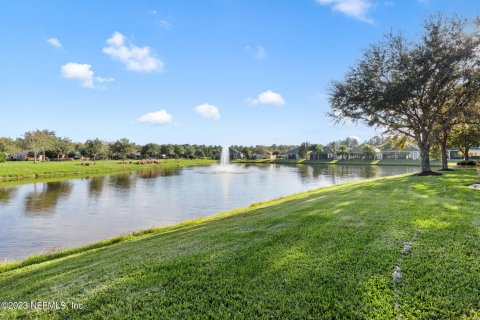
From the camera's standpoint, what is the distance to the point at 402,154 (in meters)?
101

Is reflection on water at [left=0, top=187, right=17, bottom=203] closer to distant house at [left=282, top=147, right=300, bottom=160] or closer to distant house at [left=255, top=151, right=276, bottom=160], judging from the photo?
distant house at [left=282, top=147, right=300, bottom=160]

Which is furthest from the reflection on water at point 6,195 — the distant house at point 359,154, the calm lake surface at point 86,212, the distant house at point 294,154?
the distant house at point 294,154

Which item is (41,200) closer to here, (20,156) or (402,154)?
(20,156)

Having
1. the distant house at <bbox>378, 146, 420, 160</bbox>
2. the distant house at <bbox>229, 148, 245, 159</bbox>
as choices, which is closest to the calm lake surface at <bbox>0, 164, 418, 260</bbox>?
the distant house at <bbox>378, 146, 420, 160</bbox>

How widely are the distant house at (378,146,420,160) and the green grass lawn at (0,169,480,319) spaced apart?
103 m

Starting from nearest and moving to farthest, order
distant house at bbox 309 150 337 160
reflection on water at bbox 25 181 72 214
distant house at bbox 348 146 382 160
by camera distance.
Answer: reflection on water at bbox 25 181 72 214, distant house at bbox 348 146 382 160, distant house at bbox 309 150 337 160

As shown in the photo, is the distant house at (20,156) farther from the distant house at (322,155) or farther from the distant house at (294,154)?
the distant house at (322,155)

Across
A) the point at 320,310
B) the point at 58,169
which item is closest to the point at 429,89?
the point at 320,310

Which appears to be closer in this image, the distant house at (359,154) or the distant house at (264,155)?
the distant house at (359,154)

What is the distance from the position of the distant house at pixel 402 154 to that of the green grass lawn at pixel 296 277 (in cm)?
10346

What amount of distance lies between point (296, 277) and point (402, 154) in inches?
4324

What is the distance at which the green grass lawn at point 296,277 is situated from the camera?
3.83 meters

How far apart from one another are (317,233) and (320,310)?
2931 millimetres

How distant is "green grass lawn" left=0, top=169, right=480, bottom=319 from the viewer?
151 inches
